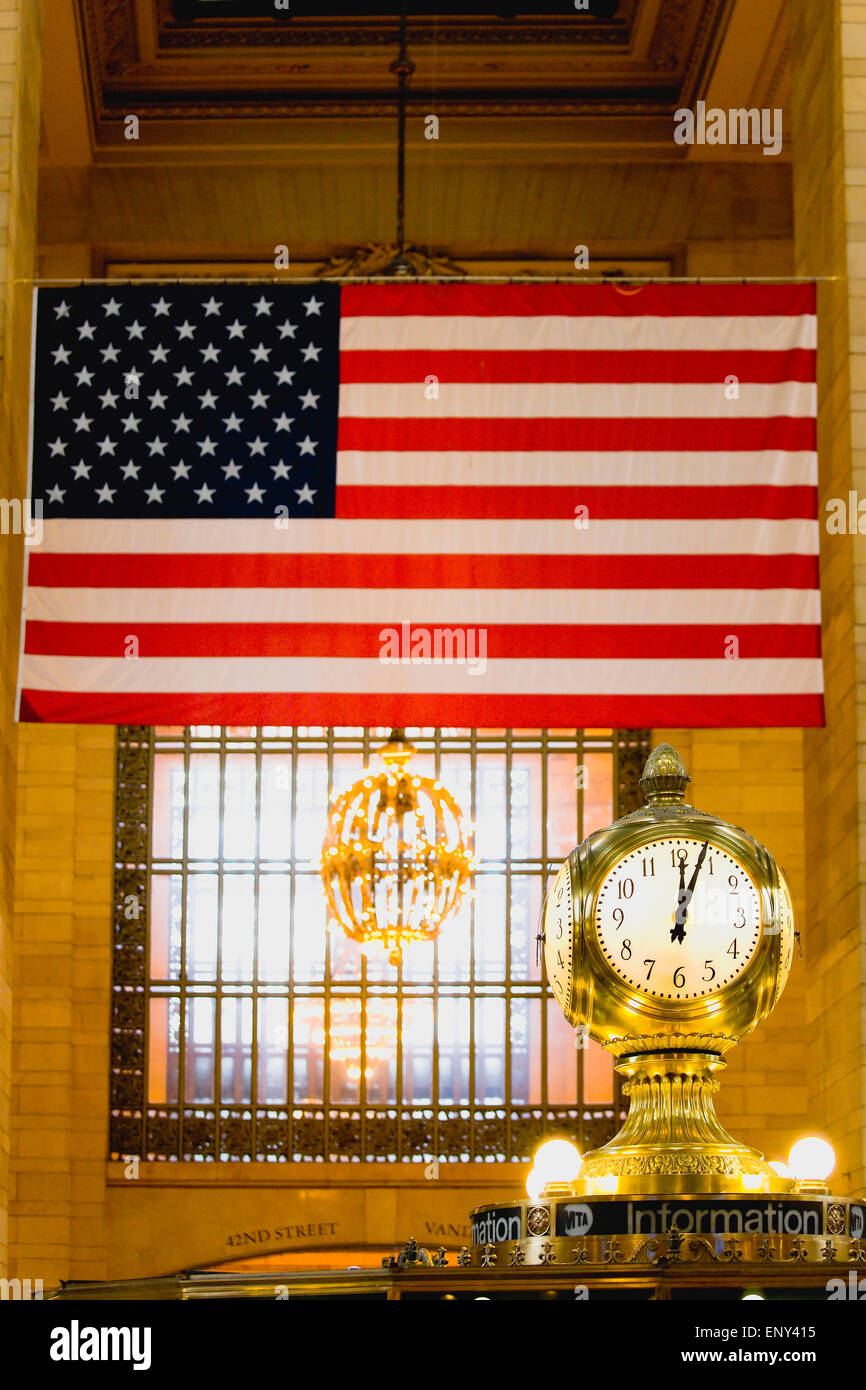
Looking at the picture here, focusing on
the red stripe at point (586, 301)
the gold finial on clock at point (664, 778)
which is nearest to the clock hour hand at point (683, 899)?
the gold finial on clock at point (664, 778)

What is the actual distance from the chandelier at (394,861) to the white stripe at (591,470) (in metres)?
3.53

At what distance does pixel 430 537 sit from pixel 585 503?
30.3 inches

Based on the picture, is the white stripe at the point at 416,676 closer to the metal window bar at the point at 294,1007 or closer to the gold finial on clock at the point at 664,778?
the gold finial on clock at the point at 664,778

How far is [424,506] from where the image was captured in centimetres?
1038

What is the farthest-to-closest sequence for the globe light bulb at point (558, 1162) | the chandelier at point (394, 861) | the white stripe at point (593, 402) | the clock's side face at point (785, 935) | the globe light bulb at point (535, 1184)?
the chandelier at point (394, 861)
the white stripe at point (593, 402)
the globe light bulb at point (558, 1162)
the globe light bulb at point (535, 1184)
the clock's side face at point (785, 935)

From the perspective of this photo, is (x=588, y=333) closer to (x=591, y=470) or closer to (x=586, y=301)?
(x=586, y=301)

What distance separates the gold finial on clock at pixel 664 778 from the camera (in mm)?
3402

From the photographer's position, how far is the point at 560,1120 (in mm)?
17156

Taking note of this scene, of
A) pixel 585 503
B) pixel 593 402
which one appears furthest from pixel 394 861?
pixel 593 402

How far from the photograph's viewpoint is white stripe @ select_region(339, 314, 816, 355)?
10664mm

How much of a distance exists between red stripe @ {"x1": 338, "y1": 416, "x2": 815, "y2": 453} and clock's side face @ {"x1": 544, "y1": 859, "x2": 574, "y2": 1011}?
741cm

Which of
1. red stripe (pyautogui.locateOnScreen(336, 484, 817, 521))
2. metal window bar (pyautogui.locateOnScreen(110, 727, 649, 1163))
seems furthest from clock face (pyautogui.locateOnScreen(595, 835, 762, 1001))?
metal window bar (pyautogui.locateOnScreen(110, 727, 649, 1163))

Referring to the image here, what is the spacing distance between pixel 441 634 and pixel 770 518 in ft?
5.65

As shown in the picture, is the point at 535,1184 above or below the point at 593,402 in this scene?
below
